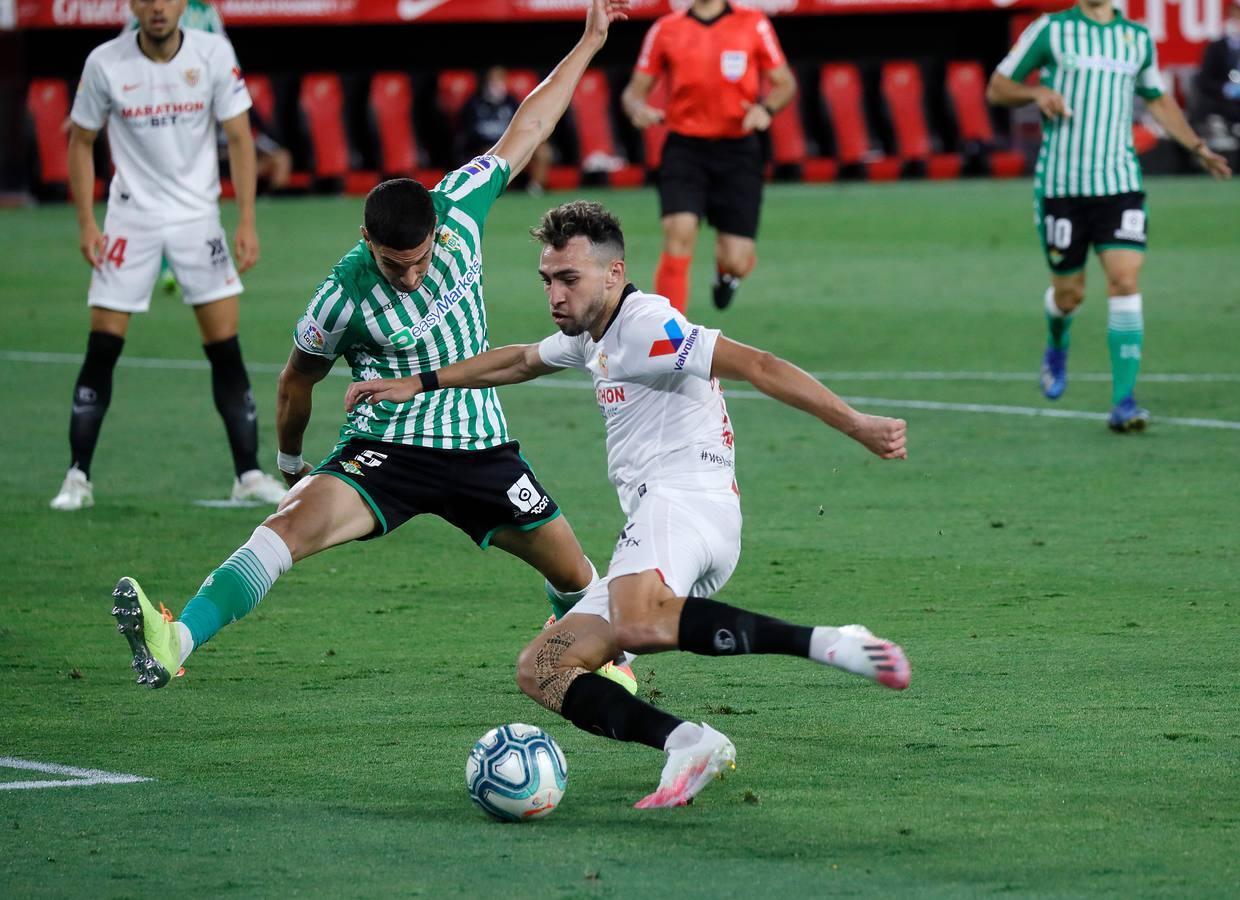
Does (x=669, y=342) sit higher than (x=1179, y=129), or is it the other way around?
(x=669, y=342)

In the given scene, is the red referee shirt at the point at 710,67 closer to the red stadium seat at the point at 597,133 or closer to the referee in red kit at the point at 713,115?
the referee in red kit at the point at 713,115

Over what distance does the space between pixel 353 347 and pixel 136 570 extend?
2.41m

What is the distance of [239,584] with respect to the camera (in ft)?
19.6

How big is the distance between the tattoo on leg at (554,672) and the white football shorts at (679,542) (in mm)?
137

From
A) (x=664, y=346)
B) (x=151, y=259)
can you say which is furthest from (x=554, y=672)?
(x=151, y=259)

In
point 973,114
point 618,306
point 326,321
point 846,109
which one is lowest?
point 973,114

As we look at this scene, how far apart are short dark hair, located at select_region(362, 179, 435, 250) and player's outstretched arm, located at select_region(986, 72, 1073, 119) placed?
609cm

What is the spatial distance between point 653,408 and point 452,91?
2678 centimetres

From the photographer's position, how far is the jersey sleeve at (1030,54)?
11.6m

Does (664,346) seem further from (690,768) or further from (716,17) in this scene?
(716,17)

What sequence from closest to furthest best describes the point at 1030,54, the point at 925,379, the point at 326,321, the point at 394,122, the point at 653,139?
the point at 326,321 → the point at 1030,54 → the point at 925,379 → the point at 394,122 → the point at 653,139

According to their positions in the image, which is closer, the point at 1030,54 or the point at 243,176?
the point at 243,176

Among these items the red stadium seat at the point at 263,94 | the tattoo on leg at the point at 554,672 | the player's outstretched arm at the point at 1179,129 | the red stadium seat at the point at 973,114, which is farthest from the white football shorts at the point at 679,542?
the red stadium seat at the point at 973,114

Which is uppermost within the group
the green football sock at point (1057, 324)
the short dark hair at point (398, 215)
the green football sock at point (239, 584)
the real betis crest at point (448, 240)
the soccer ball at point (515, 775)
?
the short dark hair at point (398, 215)
